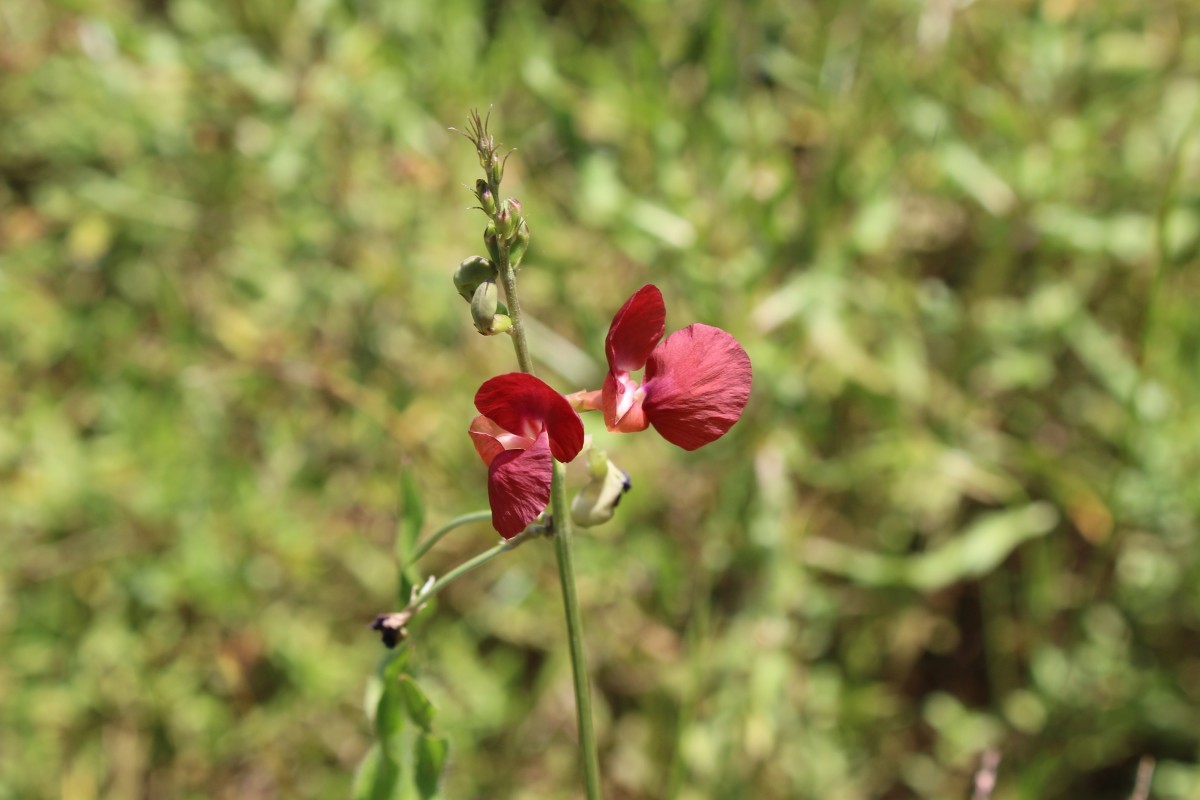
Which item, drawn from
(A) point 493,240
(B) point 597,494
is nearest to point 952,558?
(B) point 597,494

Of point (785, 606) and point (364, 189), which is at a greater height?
point (364, 189)

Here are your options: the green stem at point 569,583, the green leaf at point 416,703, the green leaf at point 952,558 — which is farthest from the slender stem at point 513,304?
the green leaf at point 952,558

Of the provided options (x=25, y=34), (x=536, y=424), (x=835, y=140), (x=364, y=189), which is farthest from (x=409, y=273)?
(x=536, y=424)

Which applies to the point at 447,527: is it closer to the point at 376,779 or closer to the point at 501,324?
the point at 501,324

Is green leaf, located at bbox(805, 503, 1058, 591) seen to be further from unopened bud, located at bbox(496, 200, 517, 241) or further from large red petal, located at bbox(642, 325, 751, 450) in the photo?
unopened bud, located at bbox(496, 200, 517, 241)

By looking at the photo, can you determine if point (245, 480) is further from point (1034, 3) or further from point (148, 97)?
point (1034, 3)

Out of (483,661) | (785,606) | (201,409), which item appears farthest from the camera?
(201,409)

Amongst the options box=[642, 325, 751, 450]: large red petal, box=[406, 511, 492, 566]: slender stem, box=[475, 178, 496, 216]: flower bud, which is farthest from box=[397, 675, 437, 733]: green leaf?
box=[475, 178, 496, 216]: flower bud
